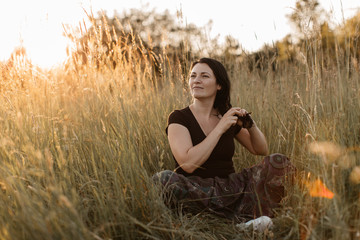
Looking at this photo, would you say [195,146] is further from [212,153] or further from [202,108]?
[202,108]

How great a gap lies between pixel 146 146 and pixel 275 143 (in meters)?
1.16

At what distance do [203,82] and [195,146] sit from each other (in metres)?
0.57

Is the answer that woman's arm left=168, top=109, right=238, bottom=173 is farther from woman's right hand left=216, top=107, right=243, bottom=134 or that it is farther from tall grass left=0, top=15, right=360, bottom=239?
tall grass left=0, top=15, right=360, bottom=239

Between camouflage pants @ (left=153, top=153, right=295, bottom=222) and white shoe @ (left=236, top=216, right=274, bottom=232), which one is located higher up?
camouflage pants @ (left=153, top=153, right=295, bottom=222)

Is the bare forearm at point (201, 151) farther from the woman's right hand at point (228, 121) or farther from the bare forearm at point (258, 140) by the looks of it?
the bare forearm at point (258, 140)

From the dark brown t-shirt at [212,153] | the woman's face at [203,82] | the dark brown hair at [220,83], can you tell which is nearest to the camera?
the dark brown t-shirt at [212,153]

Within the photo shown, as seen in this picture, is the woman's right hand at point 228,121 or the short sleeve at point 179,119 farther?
the short sleeve at point 179,119

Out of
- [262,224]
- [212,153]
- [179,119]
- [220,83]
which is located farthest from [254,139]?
[262,224]

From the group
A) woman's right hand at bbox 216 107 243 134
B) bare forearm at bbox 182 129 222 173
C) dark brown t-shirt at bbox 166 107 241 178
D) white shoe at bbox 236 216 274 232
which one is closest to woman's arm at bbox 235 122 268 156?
dark brown t-shirt at bbox 166 107 241 178

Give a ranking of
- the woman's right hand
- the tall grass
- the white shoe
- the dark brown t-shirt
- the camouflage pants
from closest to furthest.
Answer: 1. the tall grass
2. the white shoe
3. the camouflage pants
4. the woman's right hand
5. the dark brown t-shirt

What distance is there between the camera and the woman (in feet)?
7.53

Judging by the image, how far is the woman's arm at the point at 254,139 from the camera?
2691mm

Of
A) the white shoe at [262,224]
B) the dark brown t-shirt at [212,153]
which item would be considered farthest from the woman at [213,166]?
the white shoe at [262,224]

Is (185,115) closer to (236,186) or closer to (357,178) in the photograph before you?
(236,186)
